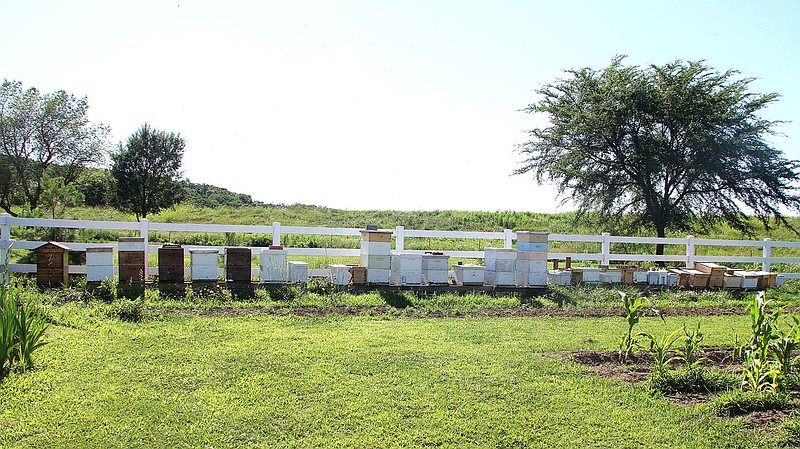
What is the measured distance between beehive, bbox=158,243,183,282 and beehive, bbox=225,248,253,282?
34.2 inches

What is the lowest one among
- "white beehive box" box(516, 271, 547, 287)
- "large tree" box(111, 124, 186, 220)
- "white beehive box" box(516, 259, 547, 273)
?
"white beehive box" box(516, 271, 547, 287)

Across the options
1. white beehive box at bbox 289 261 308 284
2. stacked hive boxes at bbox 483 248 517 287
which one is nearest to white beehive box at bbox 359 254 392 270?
white beehive box at bbox 289 261 308 284

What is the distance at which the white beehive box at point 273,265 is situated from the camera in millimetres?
11461

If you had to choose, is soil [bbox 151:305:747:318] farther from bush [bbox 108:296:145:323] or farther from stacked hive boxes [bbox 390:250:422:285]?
stacked hive boxes [bbox 390:250:422:285]

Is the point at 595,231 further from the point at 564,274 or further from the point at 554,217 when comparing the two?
the point at 554,217

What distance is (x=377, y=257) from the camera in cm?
1220

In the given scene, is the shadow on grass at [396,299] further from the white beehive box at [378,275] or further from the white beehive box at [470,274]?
the white beehive box at [470,274]

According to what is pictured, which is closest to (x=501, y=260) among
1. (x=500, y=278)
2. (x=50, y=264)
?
(x=500, y=278)

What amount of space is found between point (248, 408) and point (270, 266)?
670 cm

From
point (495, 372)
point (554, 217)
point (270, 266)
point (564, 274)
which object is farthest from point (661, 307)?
point (554, 217)

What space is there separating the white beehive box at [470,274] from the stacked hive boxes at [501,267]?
0.15 meters

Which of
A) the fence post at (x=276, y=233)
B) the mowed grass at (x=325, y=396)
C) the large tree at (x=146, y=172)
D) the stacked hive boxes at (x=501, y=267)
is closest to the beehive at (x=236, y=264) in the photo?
the fence post at (x=276, y=233)

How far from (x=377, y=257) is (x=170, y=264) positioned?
4.09 metres

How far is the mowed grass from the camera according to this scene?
4.47 meters
